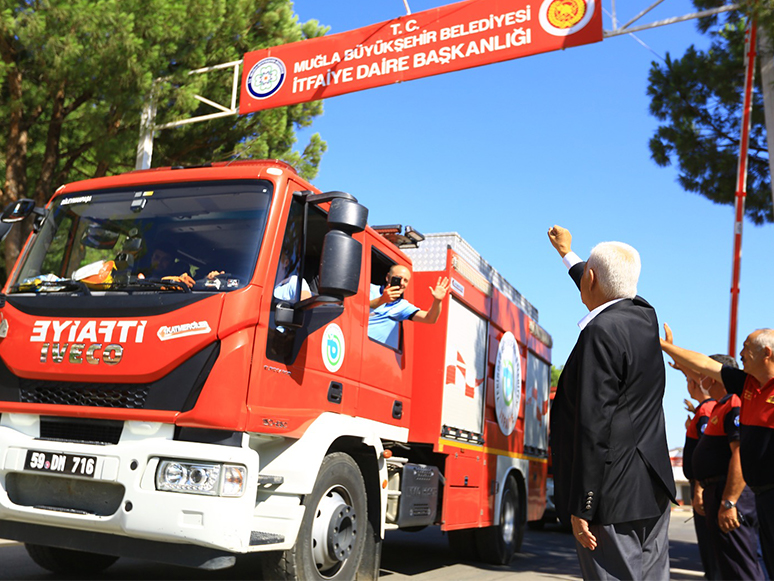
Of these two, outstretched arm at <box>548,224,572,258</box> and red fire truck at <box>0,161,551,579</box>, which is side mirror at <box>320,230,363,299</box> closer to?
red fire truck at <box>0,161,551,579</box>

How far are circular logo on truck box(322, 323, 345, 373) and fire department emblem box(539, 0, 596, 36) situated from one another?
5.17 meters

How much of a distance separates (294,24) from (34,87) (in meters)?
5.20

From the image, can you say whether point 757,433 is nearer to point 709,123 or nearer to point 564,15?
point 564,15

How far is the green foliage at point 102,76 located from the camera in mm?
10094

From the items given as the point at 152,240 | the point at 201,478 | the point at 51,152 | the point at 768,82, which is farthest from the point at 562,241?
the point at 51,152

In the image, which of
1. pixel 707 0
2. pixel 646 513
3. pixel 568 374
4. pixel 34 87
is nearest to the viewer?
pixel 646 513

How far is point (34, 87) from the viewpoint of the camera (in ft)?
35.5

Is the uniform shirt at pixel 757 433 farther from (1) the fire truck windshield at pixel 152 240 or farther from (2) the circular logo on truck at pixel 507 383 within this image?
(2) the circular logo on truck at pixel 507 383

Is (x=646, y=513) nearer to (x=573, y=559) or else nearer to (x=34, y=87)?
(x=573, y=559)

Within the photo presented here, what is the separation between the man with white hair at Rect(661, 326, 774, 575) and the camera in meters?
3.88

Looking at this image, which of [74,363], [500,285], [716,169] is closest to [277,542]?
[74,363]

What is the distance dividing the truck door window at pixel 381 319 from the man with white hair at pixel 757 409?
2.20 metres

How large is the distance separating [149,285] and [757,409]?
11.2 ft

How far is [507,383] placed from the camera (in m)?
8.55
